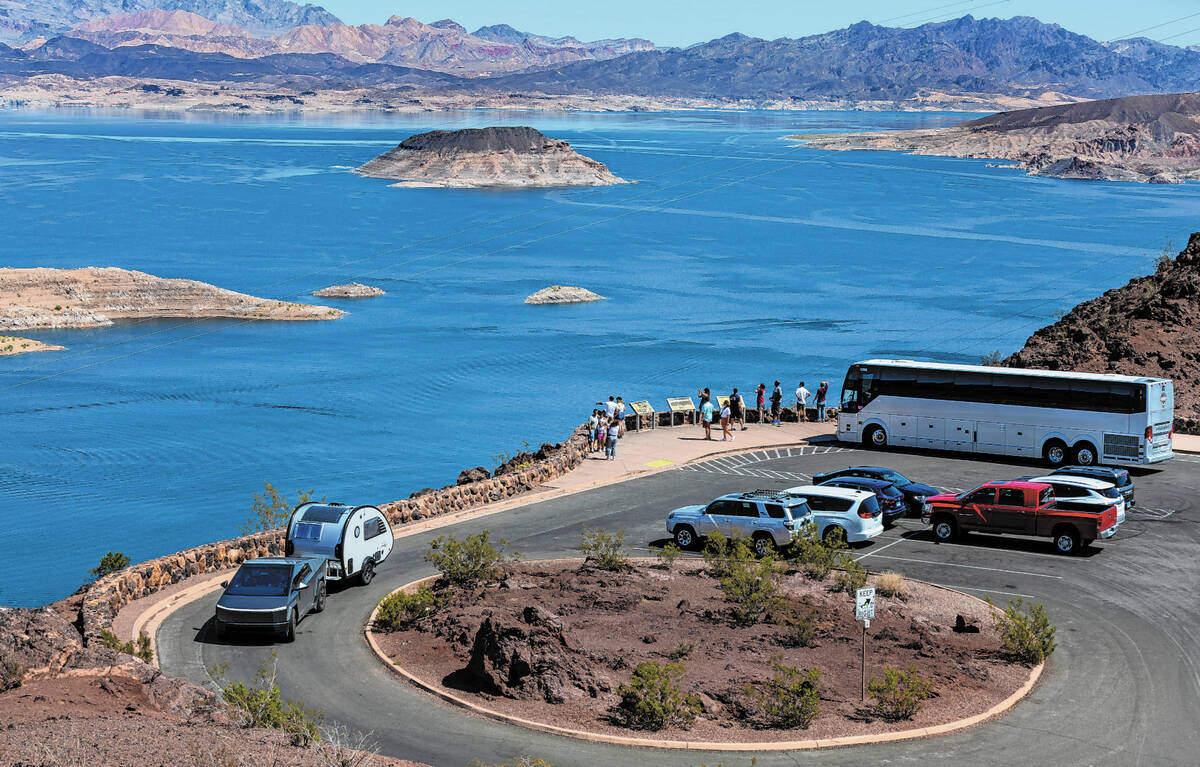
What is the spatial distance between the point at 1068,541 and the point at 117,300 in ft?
297

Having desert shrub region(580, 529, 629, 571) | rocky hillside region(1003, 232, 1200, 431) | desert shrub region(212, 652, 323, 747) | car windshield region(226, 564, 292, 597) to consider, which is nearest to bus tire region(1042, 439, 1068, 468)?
rocky hillside region(1003, 232, 1200, 431)

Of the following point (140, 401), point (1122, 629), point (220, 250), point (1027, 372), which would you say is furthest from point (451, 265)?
point (1122, 629)

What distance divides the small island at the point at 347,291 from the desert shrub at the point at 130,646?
9280cm

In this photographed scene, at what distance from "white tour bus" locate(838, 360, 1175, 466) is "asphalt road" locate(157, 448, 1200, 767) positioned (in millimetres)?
1784

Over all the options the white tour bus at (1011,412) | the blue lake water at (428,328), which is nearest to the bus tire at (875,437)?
the white tour bus at (1011,412)

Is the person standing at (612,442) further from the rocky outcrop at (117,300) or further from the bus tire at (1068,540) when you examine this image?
the rocky outcrop at (117,300)

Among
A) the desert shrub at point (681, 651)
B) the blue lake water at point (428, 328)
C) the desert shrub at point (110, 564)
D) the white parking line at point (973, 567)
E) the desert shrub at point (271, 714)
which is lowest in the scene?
the blue lake water at point (428, 328)

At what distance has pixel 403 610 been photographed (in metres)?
23.5

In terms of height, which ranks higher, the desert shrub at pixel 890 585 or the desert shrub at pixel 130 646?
the desert shrub at pixel 130 646

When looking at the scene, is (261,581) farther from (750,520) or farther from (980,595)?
(980,595)

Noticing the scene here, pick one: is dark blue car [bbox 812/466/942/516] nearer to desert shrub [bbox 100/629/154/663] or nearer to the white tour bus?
the white tour bus

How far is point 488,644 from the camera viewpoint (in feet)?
65.9

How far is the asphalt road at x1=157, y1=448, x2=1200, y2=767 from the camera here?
17.9 m

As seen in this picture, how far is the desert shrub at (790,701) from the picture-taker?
61.4 ft
